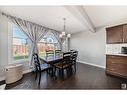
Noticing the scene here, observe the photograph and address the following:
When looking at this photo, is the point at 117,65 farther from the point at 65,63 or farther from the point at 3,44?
the point at 3,44

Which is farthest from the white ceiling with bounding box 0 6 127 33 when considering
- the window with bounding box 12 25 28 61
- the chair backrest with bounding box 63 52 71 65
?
the chair backrest with bounding box 63 52 71 65

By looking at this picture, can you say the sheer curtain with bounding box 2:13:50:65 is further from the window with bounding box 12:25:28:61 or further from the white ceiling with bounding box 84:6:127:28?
the white ceiling with bounding box 84:6:127:28

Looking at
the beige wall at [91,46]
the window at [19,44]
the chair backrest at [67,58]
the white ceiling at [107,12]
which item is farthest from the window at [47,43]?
the white ceiling at [107,12]

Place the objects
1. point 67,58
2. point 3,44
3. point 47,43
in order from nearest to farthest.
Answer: point 3,44
point 67,58
point 47,43

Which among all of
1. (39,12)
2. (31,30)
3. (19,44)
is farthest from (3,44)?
(39,12)

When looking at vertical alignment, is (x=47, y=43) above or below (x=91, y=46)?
above

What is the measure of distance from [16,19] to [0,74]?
6.33ft

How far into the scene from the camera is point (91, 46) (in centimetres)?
574

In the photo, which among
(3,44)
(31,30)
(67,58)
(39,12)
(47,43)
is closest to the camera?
(39,12)

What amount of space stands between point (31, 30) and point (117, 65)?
3.58m

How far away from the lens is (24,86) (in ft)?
8.77

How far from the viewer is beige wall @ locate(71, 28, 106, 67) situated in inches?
197

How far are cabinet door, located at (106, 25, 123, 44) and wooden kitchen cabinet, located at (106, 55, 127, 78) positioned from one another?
655 millimetres
